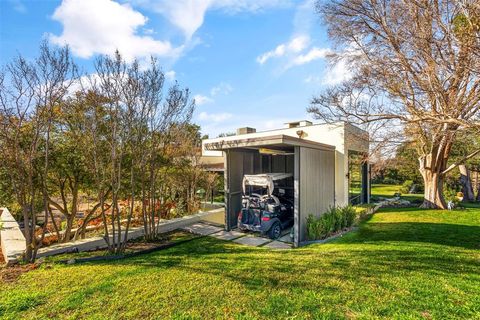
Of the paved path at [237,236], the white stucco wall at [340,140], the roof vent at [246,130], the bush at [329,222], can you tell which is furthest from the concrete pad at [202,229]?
the roof vent at [246,130]

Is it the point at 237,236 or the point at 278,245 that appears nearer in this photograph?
the point at 278,245

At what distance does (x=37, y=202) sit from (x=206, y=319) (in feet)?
23.3

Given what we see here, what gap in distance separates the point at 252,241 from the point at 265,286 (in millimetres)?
3608

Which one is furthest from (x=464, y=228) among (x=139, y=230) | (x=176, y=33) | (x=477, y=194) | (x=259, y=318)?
(x=477, y=194)

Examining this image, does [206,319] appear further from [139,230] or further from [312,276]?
[139,230]

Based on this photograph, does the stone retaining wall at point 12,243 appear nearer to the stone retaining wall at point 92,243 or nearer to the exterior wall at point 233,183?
the stone retaining wall at point 92,243

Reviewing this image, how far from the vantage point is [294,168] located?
754 cm

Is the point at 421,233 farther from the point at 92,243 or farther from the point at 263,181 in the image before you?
the point at 92,243

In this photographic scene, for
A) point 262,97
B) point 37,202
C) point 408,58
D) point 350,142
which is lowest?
point 37,202

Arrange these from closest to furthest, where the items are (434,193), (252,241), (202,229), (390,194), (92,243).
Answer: (92,243) → (252,241) → (202,229) → (434,193) → (390,194)

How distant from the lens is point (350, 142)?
1093cm

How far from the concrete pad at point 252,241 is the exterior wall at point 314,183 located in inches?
47.7

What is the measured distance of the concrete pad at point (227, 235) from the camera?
821 centimetres

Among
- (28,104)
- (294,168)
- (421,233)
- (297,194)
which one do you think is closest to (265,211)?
(297,194)
